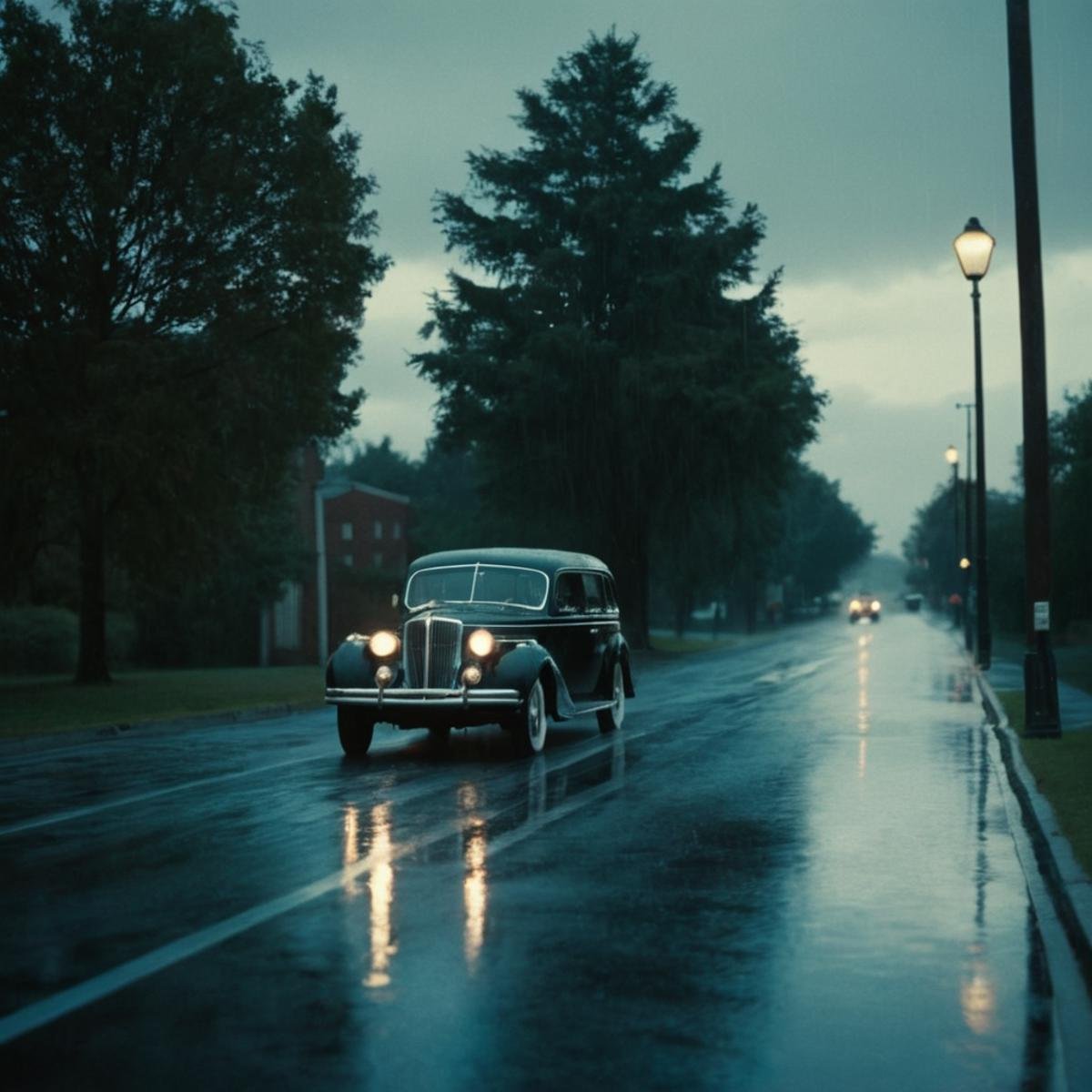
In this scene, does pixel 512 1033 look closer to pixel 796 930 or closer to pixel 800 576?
pixel 796 930

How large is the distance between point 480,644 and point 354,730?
172cm

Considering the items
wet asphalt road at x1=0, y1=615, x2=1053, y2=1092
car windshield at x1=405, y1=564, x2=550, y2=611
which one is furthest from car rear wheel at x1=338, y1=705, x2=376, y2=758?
car windshield at x1=405, y1=564, x2=550, y2=611

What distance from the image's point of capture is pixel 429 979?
6.57 m

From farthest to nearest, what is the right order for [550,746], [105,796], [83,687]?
[83,687] → [550,746] → [105,796]

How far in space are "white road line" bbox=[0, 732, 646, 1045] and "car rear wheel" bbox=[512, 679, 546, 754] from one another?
179 inches

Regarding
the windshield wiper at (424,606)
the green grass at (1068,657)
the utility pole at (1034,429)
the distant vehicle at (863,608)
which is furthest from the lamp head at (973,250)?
the distant vehicle at (863,608)

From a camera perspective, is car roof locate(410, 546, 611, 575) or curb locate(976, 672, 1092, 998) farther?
car roof locate(410, 546, 611, 575)

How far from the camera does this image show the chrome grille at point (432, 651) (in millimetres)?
16000

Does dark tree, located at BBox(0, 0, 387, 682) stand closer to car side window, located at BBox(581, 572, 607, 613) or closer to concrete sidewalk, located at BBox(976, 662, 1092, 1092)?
car side window, located at BBox(581, 572, 607, 613)

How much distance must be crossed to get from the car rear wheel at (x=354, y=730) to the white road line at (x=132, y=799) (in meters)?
0.49

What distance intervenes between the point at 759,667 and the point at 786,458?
36.2 ft

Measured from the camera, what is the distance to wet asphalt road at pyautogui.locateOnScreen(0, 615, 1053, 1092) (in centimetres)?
551

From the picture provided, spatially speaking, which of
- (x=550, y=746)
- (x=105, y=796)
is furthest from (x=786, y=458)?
(x=105, y=796)

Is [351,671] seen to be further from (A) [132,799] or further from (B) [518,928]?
(B) [518,928]
